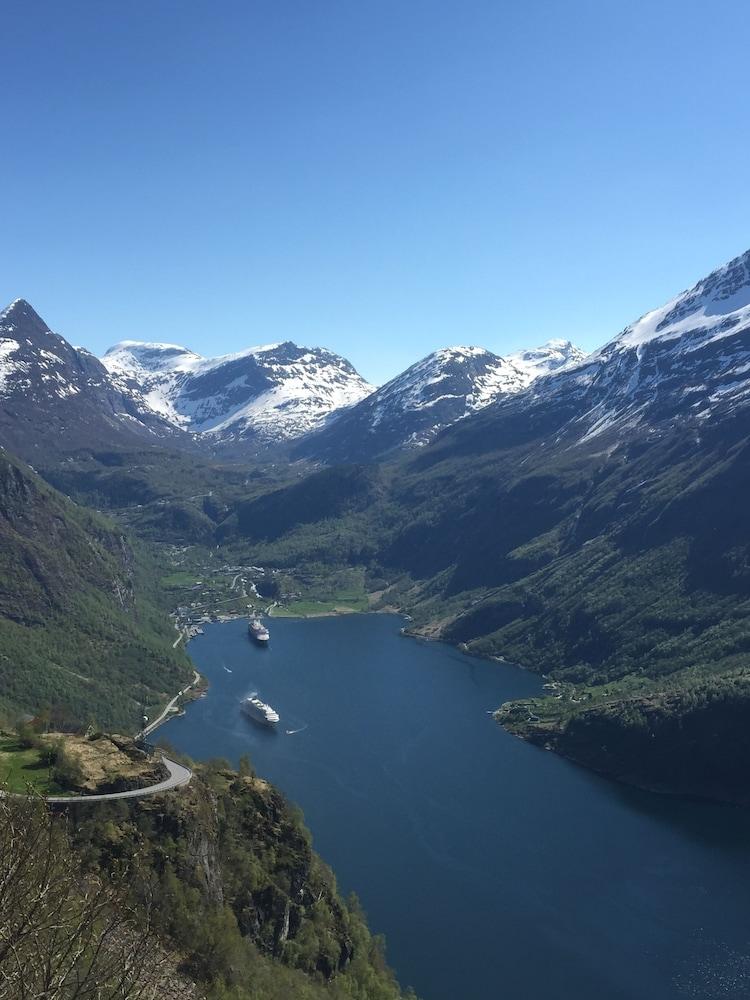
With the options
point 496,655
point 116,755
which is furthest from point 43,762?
point 496,655

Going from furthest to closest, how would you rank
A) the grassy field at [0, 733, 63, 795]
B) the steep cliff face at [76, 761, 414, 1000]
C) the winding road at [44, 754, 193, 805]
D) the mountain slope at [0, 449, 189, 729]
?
the mountain slope at [0, 449, 189, 729], the grassy field at [0, 733, 63, 795], the winding road at [44, 754, 193, 805], the steep cliff face at [76, 761, 414, 1000]

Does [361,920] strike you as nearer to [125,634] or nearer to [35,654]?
[35,654]

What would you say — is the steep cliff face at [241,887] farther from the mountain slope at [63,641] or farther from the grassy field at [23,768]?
the mountain slope at [63,641]

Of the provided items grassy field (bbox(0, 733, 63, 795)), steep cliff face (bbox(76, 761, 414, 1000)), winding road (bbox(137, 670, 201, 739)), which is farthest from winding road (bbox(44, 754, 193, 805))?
winding road (bbox(137, 670, 201, 739))

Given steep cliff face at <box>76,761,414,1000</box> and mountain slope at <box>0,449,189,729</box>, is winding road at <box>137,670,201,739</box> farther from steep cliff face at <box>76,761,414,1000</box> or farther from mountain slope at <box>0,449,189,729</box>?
steep cliff face at <box>76,761,414,1000</box>

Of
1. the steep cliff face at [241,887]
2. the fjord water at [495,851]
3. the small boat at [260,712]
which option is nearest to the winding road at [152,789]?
the steep cliff face at [241,887]

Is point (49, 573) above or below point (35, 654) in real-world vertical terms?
above
